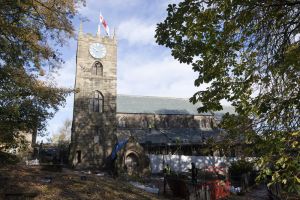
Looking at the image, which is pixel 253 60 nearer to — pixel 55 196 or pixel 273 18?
pixel 273 18

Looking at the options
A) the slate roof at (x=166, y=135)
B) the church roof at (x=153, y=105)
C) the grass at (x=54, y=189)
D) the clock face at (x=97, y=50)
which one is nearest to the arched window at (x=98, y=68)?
A: the clock face at (x=97, y=50)

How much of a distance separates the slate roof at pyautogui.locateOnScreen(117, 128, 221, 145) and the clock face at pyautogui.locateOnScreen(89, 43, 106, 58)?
11414mm

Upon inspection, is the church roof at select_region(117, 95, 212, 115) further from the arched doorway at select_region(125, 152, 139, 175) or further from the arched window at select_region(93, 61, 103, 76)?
the arched doorway at select_region(125, 152, 139, 175)

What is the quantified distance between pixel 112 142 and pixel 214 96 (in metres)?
30.9

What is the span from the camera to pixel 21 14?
1189cm

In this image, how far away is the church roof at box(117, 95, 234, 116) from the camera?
44.9 metres

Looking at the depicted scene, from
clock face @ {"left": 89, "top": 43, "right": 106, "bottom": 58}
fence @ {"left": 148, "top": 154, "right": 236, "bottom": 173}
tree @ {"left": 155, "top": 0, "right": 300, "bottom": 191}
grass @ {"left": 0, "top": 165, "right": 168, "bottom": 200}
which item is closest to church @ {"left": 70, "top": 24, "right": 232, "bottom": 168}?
clock face @ {"left": 89, "top": 43, "right": 106, "bottom": 58}

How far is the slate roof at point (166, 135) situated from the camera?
122ft

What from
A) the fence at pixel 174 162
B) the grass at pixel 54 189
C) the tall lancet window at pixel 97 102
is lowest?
the grass at pixel 54 189

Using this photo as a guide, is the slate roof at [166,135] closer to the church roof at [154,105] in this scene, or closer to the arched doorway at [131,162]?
the church roof at [154,105]

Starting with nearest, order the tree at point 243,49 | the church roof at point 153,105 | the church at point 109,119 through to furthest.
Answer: the tree at point 243,49 < the church at point 109,119 < the church roof at point 153,105

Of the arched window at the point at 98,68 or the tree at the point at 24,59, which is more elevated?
the arched window at the point at 98,68

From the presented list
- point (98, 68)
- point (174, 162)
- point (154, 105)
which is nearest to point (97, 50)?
point (98, 68)

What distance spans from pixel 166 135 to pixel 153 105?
892 centimetres
